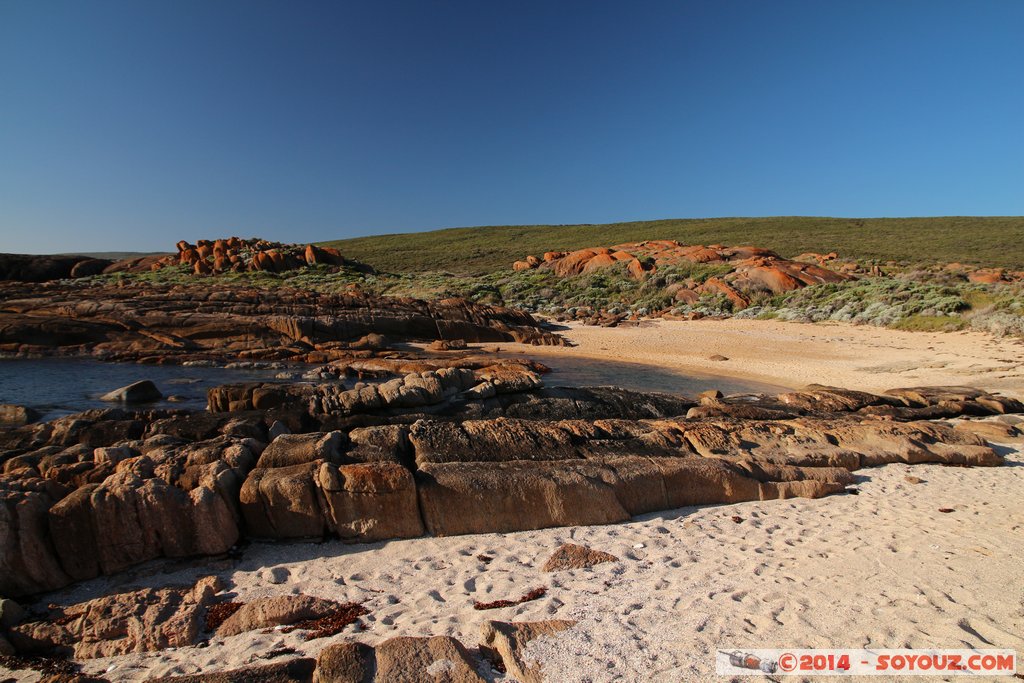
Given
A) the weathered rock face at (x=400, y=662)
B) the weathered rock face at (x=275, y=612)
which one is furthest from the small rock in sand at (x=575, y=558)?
the weathered rock face at (x=275, y=612)

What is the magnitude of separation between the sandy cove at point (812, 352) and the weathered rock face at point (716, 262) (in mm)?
5785

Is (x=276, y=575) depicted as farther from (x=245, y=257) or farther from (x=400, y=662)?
(x=245, y=257)

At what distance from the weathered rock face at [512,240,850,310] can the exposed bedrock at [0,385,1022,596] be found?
25.0 metres

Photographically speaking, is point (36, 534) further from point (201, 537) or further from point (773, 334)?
point (773, 334)

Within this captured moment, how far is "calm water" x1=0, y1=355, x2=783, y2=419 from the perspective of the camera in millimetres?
14633

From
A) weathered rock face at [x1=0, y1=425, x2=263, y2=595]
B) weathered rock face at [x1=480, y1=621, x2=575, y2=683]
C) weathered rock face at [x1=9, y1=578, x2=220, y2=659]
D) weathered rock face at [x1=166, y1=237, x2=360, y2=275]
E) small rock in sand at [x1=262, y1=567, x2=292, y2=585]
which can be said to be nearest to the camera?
weathered rock face at [x1=480, y1=621, x2=575, y2=683]

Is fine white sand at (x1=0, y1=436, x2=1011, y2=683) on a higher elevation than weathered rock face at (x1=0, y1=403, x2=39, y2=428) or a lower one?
lower

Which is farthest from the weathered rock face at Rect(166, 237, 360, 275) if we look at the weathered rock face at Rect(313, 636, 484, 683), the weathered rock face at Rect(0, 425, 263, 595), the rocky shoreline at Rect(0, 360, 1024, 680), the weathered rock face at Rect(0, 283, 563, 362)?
the weathered rock face at Rect(313, 636, 484, 683)

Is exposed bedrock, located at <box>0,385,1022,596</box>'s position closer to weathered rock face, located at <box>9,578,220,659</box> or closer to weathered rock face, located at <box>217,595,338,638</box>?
weathered rock face, located at <box>9,578,220,659</box>

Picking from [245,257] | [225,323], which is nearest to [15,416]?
[225,323]

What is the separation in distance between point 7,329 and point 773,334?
3401 centimetres

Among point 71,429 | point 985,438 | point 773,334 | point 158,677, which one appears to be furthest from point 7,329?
point 773,334

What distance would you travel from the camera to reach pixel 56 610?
201 inches

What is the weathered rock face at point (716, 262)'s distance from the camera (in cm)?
3425
